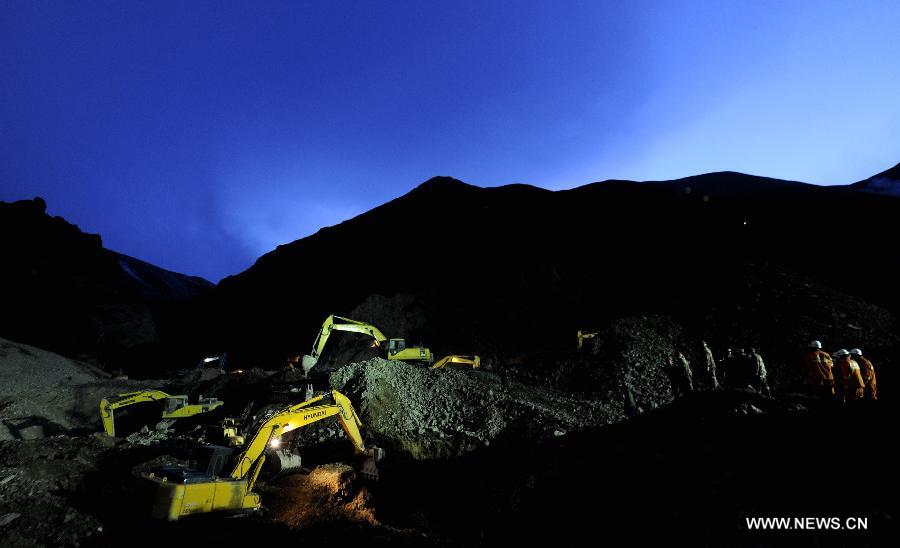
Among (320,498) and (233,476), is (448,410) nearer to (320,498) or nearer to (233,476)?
(320,498)

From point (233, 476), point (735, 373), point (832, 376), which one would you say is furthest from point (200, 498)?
point (735, 373)

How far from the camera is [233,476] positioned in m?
6.62

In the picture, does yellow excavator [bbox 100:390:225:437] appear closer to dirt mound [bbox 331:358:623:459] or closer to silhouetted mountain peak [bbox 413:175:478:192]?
dirt mound [bbox 331:358:623:459]

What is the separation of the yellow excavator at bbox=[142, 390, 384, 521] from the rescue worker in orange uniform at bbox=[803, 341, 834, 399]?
8.82m

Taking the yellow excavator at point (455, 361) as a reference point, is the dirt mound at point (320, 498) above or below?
below

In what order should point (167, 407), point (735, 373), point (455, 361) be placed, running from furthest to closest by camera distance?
1. point (455, 361)
2. point (167, 407)
3. point (735, 373)

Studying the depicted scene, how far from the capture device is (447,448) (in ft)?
33.3

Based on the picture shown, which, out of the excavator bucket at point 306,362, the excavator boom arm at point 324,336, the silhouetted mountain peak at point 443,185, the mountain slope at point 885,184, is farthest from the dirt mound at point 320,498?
the mountain slope at point 885,184

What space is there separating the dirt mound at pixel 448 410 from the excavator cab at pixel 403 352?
1.62 metres

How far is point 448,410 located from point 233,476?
6.46m

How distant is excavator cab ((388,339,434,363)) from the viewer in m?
16.4

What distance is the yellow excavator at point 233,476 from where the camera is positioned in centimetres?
563

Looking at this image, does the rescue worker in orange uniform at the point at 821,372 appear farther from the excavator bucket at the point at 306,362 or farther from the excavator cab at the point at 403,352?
the excavator cab at the point at 403,352

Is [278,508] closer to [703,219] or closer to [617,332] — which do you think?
[617,332]
